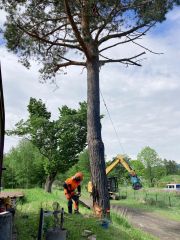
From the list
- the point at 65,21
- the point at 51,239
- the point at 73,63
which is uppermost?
the point at 65,21

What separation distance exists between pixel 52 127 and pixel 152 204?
1364 centimetres

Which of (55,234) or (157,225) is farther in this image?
(157,225)

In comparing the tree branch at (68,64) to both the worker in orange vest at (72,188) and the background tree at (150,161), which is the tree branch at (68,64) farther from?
the background tree at (150,161)

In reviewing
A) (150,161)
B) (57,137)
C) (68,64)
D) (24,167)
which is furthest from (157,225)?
(150,161)

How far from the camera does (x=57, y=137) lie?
3938cm

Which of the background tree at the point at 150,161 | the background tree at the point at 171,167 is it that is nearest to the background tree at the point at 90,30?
the background tree at the point at 150,161

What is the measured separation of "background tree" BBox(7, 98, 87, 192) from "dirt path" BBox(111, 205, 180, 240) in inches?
628

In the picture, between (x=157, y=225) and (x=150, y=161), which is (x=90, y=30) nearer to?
(x=157, y=225)

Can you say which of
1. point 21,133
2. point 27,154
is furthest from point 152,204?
point 27,154

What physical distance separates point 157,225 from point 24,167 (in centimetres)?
2757

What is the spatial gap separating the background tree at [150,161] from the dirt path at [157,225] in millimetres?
52228

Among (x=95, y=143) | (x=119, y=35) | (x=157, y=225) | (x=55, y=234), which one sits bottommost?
(x=157, y=225)

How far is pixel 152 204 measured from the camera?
32469mm

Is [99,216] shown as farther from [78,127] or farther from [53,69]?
[78,127]
